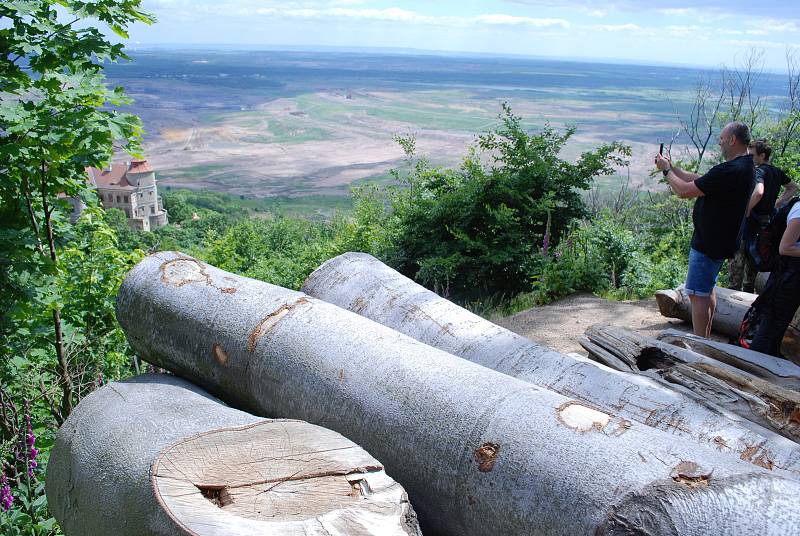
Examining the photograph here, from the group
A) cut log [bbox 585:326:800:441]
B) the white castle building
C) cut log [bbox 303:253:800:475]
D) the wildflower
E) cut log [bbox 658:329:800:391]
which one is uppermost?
cut log [bbox 303:253:800:475]

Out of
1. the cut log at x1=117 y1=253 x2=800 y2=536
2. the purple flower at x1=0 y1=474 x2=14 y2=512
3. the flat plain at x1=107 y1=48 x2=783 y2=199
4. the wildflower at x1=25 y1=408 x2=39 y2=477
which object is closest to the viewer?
the cut log at x1=117 y1=253 x2=800 y2=536

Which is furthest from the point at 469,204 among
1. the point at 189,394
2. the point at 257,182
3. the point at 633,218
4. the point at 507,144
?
the point at 257,182

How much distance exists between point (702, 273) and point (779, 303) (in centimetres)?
59

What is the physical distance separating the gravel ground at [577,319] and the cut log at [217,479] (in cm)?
392

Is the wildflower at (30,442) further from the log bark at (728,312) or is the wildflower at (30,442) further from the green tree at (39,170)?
the log bark at (728,312)

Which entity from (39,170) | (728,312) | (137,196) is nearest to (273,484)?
(39,170)

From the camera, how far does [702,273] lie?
5.00 m

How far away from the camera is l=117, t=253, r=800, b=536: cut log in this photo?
5.61 ft

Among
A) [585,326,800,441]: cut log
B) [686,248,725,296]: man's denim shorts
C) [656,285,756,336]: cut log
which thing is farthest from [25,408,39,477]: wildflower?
[656,285,756,336]: cut log

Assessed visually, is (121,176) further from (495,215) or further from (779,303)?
(779,303)

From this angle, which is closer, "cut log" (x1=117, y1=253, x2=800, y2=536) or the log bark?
"cut log" (x1=117, y1=253, x2=800, y2=536)

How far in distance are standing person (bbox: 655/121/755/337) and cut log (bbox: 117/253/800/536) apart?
10.3 ft

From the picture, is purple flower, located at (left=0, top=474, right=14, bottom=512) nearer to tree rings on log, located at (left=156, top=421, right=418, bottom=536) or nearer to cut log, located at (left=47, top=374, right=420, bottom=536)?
cut log, located at (left=47, top=374, right=420, bottom=536)

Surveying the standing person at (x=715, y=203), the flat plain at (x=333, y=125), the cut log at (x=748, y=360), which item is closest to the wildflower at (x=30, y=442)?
the cut log at (x=748, y=360)
